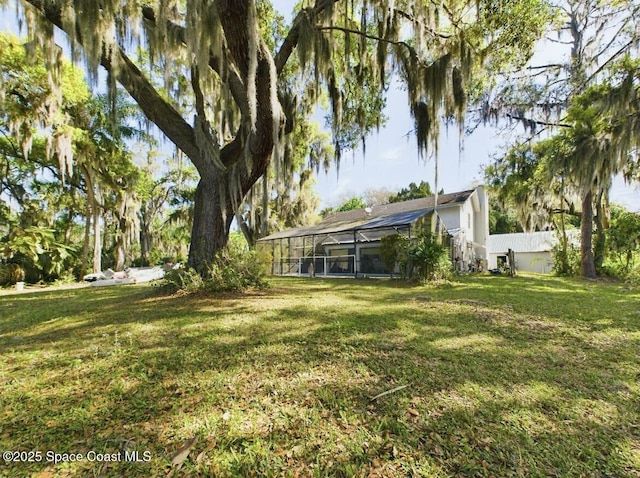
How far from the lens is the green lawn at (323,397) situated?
144 centimetres

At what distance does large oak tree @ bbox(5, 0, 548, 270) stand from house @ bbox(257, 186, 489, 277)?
4.85 metres

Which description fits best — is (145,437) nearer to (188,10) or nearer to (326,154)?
(188,10)

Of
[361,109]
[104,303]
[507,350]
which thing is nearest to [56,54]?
[104,303]

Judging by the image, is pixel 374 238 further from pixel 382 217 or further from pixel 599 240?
pixel 599 240

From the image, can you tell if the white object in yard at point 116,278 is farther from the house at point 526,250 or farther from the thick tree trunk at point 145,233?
the house at point 526,250

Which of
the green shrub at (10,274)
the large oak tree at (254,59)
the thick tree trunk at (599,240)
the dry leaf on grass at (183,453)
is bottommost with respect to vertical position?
the dry leaf on grass at (183,453)

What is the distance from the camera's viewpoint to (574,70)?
10.6m

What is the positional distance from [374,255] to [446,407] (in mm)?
10222

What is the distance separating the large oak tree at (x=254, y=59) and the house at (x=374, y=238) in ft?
15.9

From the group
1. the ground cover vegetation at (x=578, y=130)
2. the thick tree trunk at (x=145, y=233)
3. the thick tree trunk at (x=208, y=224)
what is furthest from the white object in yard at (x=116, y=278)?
the ground cover vegetation at (x=578, y=130)

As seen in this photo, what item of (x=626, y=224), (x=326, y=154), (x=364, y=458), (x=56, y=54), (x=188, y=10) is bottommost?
(x=364, y=458)

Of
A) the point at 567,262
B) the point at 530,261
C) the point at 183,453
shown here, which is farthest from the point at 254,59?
the point at 530,261

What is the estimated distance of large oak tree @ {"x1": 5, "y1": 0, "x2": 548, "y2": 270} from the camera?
444 cm

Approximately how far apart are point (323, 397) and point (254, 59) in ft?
15.6
